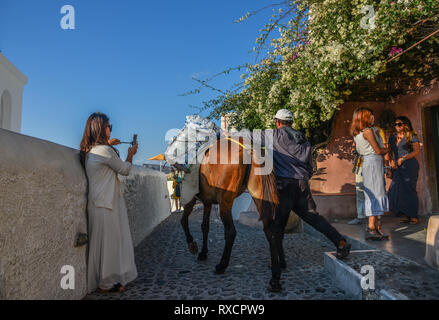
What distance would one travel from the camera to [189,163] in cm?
430

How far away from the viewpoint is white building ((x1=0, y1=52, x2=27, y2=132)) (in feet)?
39.1

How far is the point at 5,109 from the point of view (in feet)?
41.8

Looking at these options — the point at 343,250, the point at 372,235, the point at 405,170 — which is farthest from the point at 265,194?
the point at 405,170

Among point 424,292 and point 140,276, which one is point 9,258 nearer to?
point 140,276

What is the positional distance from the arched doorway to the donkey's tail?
13.2m

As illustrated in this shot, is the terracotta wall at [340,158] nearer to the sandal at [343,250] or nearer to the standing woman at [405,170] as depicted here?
the standing woman at [405,170]

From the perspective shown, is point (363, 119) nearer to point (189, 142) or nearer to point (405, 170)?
point (405, 170)

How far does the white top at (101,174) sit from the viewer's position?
2928 mm

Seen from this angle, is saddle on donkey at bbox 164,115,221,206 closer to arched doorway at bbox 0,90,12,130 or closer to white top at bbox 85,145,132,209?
white top at bbox 85,145,132,209

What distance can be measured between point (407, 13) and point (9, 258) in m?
5.55

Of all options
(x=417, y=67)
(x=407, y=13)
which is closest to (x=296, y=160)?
(x=407, y=13)

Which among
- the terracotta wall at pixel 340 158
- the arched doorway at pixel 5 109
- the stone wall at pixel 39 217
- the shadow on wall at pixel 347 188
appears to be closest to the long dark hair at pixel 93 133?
the stone wall at pixel 39 217

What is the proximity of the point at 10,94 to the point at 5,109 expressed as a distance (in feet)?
2.42

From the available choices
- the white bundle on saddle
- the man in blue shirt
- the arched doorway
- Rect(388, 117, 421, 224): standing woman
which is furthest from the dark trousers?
the arched doorway
